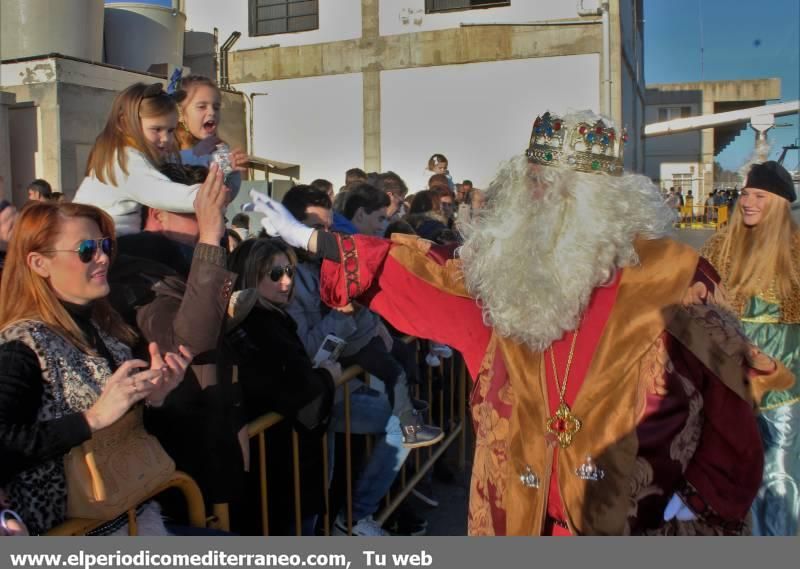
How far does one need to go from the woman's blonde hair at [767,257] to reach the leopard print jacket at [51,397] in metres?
3.46

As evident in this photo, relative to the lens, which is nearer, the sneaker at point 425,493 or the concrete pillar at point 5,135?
the sneaker at point 425,493

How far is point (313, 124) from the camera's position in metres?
18.7

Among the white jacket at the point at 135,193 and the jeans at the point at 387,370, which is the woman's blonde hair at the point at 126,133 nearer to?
the white jacket at the point at 135,193

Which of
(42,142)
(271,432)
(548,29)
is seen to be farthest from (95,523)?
(548,29)

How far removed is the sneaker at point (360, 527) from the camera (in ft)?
11.6

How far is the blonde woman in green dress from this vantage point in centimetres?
378

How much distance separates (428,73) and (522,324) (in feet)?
52.7

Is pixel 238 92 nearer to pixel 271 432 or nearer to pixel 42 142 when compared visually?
pixel 42 142

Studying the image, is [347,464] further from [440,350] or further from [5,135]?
[5,135]

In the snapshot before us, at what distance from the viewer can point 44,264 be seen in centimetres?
212

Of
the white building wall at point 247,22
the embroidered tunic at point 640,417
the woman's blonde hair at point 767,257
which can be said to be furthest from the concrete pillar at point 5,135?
the embroidered tunic at point 640,417

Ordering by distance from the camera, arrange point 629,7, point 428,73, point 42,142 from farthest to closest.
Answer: point 629,7 < point 428,73 < point 42,142

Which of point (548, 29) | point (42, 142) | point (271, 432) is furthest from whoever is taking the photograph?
point (548, 29)

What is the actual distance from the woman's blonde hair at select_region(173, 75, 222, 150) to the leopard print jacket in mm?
1530
